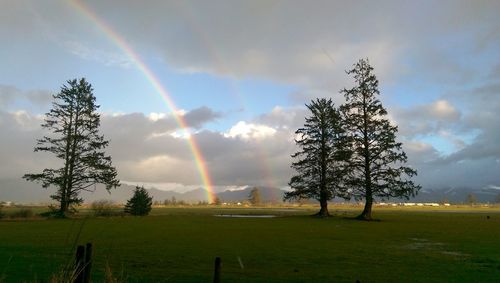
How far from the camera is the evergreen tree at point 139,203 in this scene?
211 ft

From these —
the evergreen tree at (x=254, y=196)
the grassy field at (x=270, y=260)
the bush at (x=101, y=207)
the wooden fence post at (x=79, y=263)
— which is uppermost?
the evergreen tree at (x=254, y=196)

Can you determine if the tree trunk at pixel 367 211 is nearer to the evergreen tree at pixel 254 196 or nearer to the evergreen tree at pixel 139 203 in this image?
the evergreen tree at pixel 139 203

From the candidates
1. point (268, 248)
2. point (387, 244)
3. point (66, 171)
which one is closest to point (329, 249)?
point (268, 248)

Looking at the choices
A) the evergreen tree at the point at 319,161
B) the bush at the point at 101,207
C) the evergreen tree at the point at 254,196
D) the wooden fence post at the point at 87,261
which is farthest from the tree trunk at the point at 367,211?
the evergreen tree at the point at 254,196

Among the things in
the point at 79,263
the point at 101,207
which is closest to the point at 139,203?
the point at 101,207

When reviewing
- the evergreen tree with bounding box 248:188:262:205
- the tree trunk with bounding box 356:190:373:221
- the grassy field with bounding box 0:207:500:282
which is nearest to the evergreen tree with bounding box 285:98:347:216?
the tree trunk with bounding box 356:190:373:221

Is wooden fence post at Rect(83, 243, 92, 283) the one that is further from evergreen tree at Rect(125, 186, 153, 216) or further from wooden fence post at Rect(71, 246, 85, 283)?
evergreen tree at Rect(125, 186, 153, 216)

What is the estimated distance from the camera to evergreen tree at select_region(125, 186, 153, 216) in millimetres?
64188

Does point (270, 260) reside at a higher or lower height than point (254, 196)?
lower

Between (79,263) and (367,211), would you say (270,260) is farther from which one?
(367,211)

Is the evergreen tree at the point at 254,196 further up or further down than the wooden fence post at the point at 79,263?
further up

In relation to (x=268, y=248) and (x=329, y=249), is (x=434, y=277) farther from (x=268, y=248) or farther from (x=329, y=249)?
(x=268, y=248)

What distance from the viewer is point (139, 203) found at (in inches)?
2534

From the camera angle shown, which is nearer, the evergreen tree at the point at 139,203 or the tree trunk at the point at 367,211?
the tree trunk at the point at 367,211
